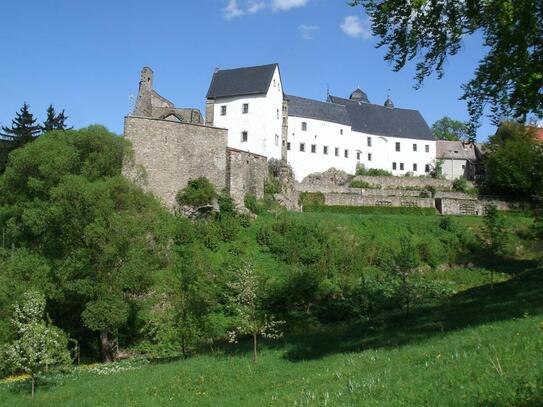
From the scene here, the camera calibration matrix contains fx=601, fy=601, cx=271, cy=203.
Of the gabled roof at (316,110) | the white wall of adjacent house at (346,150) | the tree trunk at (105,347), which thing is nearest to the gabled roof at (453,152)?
the white wall of adjacent house at (346,150)

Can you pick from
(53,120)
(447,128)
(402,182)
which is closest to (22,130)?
(53,120)

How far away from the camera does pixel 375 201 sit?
150 feet

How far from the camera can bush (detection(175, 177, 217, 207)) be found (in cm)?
3609

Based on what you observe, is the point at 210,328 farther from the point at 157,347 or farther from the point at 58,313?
the point at 58,313

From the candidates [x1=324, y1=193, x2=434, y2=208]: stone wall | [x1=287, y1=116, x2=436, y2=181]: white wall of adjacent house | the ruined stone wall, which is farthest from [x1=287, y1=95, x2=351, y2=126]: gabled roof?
the ruined stone wall

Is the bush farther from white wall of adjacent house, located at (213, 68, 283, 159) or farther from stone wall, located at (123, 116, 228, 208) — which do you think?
white wall of adjacent house, located at (213, 68, 283, 159)

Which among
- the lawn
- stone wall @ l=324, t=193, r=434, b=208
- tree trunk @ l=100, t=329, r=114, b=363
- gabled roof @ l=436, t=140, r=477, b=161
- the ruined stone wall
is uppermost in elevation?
gabled roof @ l=436, t=140, r=477, b=161

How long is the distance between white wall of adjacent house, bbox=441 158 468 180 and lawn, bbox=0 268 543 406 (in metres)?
38.5

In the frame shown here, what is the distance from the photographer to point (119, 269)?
25719 millimetres

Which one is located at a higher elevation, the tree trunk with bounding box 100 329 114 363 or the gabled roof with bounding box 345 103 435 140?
the gabled roof with bounding box 345 103 435 140

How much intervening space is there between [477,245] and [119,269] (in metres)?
22.0

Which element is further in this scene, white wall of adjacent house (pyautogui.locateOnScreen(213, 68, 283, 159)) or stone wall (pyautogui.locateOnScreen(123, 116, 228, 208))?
white wall of adjacent house (pyautogui.locateOnScreen(213, 68, 283, 159))

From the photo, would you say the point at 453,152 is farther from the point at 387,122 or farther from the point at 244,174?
the point at 244,174

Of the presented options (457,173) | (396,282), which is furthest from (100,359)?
(457,173)
